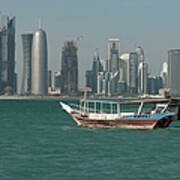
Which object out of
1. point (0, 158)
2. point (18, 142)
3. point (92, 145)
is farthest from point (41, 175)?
point (18, 142)

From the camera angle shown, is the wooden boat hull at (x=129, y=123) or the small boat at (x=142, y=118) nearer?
the small boat at (x=142, y=118)

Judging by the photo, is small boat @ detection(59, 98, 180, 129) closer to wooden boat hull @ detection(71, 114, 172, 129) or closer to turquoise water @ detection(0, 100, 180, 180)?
wooden boat hull @ detection(71, 114, 172, 129)

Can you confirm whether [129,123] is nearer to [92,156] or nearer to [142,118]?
[142,118]

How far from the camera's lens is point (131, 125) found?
68.6m

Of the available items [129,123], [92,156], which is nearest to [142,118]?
[129,123]

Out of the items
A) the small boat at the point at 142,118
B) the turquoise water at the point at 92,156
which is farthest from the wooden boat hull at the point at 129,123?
the turquoise water at the point at 92,156

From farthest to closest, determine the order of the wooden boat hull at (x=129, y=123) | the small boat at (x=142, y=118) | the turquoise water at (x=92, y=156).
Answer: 1. the wooden boat hull at (x=129, y=123)
2. the small boat at (x=142, y=118)
3. the turquoise water at (x=92, y=156)

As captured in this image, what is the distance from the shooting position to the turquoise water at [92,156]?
36.0 metres

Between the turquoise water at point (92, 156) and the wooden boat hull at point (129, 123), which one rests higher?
the wooden boat hull at point (129, 123)

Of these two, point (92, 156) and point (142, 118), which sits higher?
point (142, 118)

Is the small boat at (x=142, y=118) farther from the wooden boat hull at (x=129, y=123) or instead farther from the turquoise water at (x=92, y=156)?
the turquoise water at (x=92, y=156)

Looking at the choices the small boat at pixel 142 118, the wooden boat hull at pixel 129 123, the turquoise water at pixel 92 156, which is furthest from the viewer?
the wooden boat hull at pixel 129 123

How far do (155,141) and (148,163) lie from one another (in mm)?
15515

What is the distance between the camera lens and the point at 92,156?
43906 millimetres
